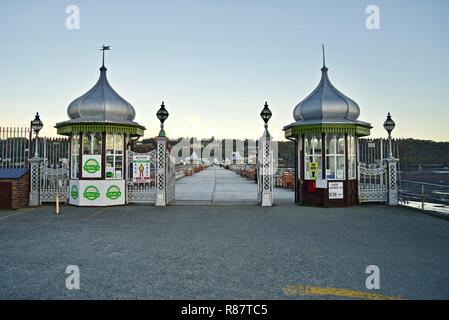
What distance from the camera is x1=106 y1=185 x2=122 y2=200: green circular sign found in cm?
1339

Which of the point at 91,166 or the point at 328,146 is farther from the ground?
the point at 328,146

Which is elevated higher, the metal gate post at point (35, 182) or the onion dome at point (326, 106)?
the onion dome at point (326, 106)

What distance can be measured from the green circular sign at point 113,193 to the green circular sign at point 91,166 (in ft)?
3.54

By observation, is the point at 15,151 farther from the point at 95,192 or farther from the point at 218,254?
the point at 218,254

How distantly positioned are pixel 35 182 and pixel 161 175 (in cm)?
585

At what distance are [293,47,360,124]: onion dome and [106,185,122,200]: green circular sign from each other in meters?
9.23

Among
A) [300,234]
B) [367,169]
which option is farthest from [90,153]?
[367,169]

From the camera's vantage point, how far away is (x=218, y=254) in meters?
6.21

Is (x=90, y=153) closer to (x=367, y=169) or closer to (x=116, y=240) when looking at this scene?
(x=116, y=240)

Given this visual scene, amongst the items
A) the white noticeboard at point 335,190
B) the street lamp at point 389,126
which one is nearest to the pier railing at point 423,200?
the street lamp at point 389,126

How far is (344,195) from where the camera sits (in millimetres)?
13164

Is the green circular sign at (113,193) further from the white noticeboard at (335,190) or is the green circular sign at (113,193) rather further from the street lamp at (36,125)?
the white noticeboard at (335,190)

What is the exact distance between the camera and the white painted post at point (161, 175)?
13.7 metres
